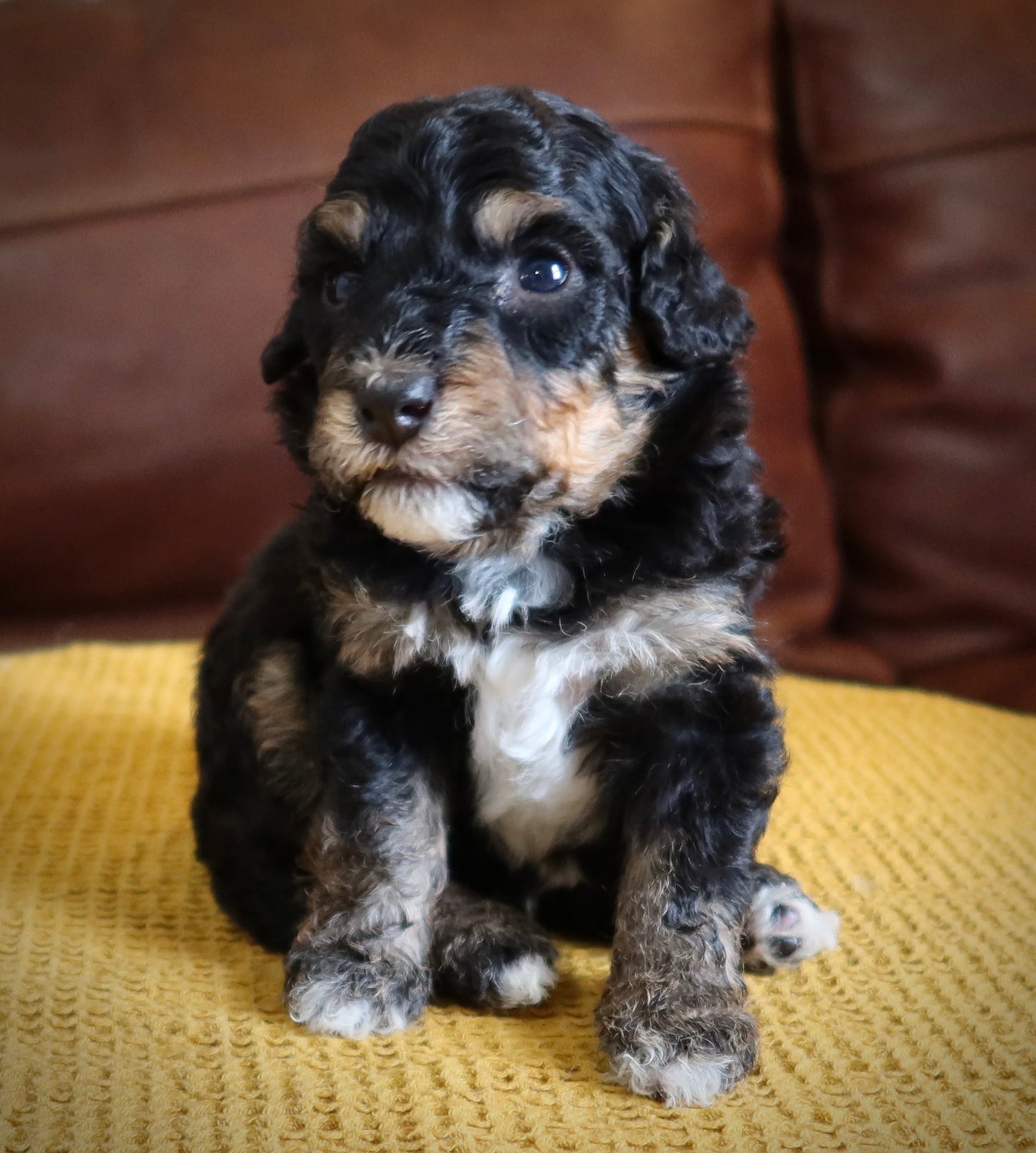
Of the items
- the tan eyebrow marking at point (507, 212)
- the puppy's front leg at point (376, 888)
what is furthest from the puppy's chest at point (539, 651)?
the tan eyebrow marking at point (507, 212)

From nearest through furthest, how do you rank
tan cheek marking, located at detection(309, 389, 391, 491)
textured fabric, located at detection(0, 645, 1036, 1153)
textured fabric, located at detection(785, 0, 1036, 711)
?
textured fabric, located at detection(0, 645, 1036, 1153) < tan cheek marking, located at detection(309, 389, 391, 491) < textured fabric, located at detection(785, 0, 1036, 711)

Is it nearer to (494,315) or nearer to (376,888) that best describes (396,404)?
(494,315)

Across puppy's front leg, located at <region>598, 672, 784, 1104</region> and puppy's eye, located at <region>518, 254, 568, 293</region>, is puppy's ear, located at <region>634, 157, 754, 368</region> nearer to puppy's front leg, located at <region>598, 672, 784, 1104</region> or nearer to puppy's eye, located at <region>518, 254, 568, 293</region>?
puppy's eye, located at <region>518, 254, 568, 293</region>

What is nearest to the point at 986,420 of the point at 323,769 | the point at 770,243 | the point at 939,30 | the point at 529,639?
the point at 770,243

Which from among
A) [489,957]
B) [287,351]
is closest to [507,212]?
[287,351]

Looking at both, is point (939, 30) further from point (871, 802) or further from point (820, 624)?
point (871, 802)

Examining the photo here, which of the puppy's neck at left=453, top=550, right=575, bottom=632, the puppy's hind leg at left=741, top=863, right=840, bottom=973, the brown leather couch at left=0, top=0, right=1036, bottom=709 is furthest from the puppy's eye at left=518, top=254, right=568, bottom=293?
the brown leather couch at left=0, top=0, right=1036, bottom=709

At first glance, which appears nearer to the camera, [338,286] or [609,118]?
[338,286]
